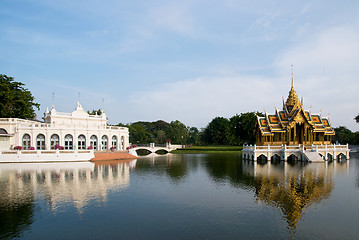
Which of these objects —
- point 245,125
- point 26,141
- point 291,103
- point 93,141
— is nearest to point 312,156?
point 291,103

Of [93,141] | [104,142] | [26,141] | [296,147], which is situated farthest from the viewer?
[104,142]

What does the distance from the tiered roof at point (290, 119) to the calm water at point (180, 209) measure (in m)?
19.2

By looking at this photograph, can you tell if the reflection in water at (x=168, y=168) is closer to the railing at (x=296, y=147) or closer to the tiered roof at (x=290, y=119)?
the railing at (x=296, y=147)

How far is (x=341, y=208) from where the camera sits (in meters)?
13.9

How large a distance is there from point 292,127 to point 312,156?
17.3 ft

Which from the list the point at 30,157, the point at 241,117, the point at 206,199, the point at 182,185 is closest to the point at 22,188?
the point at 182,185

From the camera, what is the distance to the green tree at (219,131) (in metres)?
83.2

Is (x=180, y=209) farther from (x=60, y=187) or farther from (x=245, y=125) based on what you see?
(x=245, y=125)

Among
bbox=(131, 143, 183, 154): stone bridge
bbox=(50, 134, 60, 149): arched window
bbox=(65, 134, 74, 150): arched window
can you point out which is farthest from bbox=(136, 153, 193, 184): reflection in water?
bbox=(131, 143, 183, 154): stone bridge

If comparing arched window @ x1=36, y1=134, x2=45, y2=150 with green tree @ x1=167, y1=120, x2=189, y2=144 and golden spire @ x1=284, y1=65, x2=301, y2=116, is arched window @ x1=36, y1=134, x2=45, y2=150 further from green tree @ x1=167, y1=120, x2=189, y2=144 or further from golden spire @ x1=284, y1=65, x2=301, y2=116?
green tree @ x1=167, y1=120, x2=189, y2=144

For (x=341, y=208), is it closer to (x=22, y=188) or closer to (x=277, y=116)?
(x=22, y=188)

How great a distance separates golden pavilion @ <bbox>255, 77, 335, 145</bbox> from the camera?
4000 cm

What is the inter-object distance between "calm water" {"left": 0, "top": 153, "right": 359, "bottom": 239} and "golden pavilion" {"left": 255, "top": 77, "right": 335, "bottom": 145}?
19.0m

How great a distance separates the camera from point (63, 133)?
1690 inches
